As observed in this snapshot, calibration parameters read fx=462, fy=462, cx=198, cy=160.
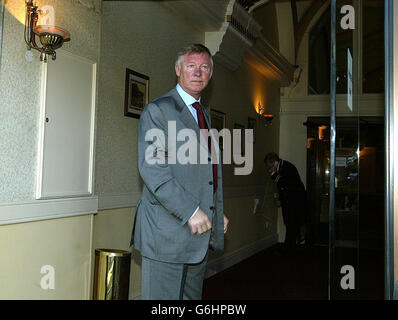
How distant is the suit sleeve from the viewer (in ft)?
6.60

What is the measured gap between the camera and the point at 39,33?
2.47 m

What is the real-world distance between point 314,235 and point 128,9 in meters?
6.17

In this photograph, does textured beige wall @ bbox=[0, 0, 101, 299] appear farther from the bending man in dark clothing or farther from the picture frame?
the bending man in dark clothing

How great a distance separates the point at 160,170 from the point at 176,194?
13 centimetres

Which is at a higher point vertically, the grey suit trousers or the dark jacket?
the dark jacket

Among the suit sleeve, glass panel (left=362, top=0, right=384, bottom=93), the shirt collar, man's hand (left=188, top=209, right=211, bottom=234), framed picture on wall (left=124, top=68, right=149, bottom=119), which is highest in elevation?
glass panel (left=362, top=0, right=384, bottom=93)

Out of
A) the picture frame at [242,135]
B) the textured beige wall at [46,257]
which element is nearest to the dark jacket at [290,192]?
the picture frame at [242,135]

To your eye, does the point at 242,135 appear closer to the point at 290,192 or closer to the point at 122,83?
the point at 290,192

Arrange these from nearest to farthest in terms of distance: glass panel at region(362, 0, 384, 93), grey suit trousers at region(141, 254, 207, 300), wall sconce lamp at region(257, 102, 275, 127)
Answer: grey suit trousers at region(141, 254, 207, 300) < wall sconce lamp at region(257, 102, 275, 127) < glass panel at region(362, 0, 384, 93)

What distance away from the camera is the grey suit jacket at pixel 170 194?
2.02 m

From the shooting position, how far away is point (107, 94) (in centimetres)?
354

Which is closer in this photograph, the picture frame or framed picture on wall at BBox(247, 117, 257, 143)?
the picture frame

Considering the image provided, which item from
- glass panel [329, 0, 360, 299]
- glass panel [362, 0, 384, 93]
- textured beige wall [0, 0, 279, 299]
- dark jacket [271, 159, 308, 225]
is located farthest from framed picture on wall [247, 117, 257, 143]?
glass panel [329, 0, 360, 299]

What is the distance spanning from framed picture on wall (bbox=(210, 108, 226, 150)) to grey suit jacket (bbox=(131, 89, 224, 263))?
3.32 metres
